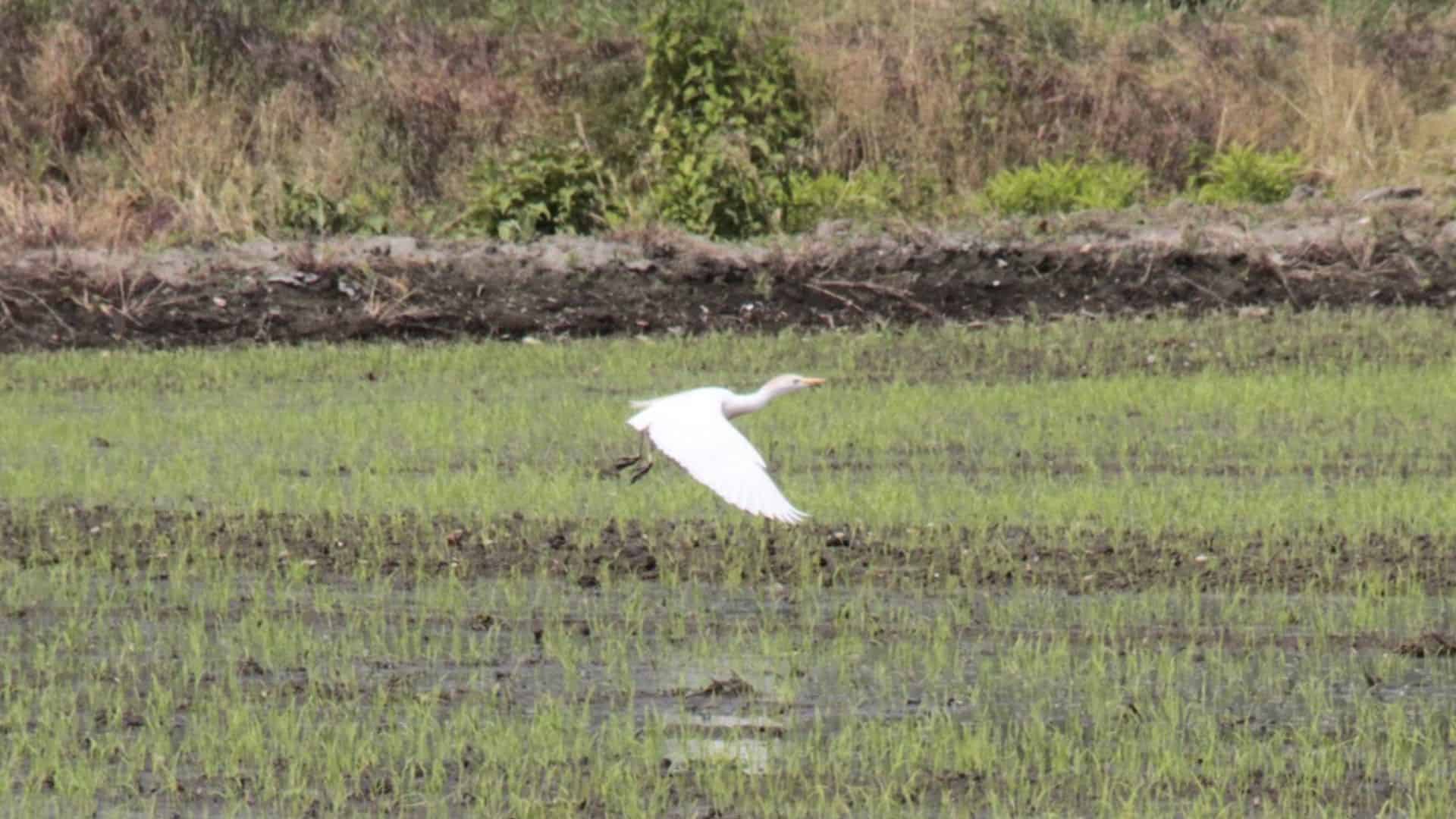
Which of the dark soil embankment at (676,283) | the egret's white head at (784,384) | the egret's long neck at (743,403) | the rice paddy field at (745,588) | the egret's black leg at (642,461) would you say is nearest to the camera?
the rice paddy field at (745,588)

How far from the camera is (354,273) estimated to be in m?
20.0

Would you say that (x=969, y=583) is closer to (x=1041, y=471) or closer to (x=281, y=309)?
(x=1041, y=471)

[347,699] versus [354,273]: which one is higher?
[347,699]

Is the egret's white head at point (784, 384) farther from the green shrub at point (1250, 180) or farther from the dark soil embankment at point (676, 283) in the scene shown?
the green shrub at point (1250, 180)

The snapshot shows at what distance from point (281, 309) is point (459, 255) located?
1471mm

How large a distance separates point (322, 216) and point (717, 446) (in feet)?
42.2

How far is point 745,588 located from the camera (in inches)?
424

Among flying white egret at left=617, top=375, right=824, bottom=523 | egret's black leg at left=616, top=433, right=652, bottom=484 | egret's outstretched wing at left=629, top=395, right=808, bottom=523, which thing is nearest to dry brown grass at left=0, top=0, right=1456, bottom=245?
egret's black leg at left=616, top=433, right=652, bottom=484

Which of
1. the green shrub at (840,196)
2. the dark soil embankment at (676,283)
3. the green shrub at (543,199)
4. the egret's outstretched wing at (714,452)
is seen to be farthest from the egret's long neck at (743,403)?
the green shrub at (840,196)

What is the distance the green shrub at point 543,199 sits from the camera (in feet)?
71.3

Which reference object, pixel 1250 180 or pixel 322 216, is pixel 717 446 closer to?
pixel 322 216

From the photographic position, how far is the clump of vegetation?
23391mm

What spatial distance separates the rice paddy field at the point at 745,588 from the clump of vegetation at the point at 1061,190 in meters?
5.56

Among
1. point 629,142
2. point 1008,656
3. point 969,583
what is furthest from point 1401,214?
point 1008,656
